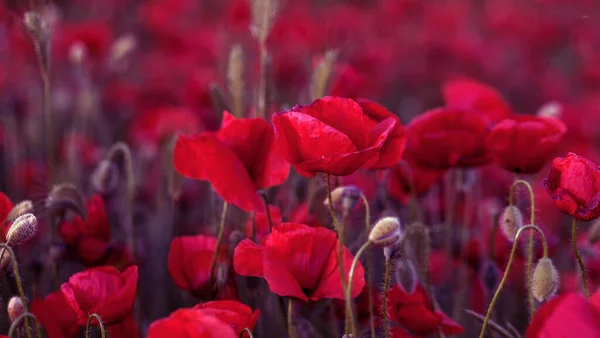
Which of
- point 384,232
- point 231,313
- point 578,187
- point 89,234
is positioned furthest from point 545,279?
point 89,234

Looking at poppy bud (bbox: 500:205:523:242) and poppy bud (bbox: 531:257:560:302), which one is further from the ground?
poppy bud (bbox: 500:205:523:242)

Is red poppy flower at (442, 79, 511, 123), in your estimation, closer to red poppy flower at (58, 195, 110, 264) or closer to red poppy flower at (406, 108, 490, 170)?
red poppy flower at (406, 108, 490, 170)

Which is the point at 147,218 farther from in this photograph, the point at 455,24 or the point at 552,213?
the point at 455,24

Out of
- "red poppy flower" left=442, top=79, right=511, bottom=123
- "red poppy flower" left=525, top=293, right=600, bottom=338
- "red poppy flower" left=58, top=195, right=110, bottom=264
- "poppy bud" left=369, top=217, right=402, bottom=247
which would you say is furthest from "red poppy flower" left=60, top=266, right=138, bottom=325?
"red poppy flower" left=442, top=79, right=511, bottom=123

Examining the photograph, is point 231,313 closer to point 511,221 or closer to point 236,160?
point 236,160

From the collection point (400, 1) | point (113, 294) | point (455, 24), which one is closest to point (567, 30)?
point (455, 24)

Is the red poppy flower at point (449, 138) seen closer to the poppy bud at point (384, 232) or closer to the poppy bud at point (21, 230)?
the poppy bud at point (384, 232)
